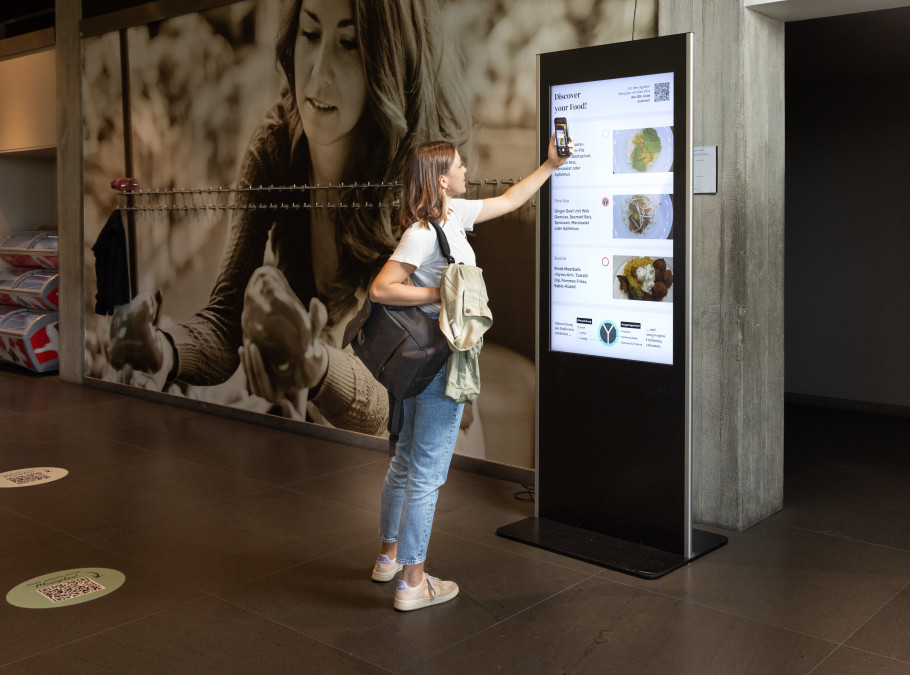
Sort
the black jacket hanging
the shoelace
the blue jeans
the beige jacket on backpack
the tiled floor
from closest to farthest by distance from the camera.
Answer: the tiled floor → the beige jacket on backpack → the blue jeans → the shoelace → the black jacket hanging

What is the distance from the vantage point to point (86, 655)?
2.91 m

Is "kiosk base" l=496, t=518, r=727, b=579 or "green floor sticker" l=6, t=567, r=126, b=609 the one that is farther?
"kiosk base" l=496, t=518, r=727, b=579

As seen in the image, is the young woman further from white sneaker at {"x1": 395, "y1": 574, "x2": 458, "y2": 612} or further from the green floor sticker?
the green floor sticker

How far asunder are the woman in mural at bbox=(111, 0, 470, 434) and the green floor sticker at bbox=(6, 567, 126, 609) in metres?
2.29

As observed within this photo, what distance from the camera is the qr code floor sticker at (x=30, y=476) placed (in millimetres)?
4926

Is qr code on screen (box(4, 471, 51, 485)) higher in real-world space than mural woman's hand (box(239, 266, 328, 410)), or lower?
lower

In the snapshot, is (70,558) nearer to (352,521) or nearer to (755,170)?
(352,521)

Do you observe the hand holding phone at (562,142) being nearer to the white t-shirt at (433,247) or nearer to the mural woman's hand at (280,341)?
the white t-shirt at (433,247)

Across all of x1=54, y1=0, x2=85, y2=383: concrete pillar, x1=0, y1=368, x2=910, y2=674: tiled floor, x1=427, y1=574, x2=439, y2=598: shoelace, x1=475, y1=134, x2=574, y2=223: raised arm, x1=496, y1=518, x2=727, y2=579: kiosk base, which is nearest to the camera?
x1=0, y1=368, x2=910, y2=674: tiled floor

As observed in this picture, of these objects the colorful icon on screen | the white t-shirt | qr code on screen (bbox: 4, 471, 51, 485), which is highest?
the white t-shirt

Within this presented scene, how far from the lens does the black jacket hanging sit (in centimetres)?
749

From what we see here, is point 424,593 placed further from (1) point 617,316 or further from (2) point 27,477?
(2) point 27,477

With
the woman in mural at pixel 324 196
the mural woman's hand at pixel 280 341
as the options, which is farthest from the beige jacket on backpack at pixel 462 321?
the mural woman's hand at pixel 280 341

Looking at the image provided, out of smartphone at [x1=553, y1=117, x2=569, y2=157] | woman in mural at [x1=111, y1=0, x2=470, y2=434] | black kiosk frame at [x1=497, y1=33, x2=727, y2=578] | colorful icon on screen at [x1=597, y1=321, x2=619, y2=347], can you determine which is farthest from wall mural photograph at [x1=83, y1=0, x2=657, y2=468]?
smartphone at [x1=553, y1=117, x2=569, y2=157]
